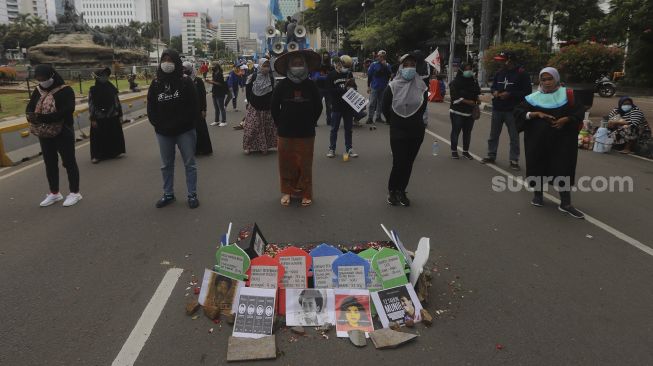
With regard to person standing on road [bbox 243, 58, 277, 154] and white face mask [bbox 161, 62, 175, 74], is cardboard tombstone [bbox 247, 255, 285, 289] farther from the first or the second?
person standing on road [bbox 243, 58, 277, 154]

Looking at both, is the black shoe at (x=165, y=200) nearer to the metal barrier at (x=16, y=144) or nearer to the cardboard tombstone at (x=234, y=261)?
the cardboard tombstone at (x=234, y=261)

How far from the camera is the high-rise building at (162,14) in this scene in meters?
174

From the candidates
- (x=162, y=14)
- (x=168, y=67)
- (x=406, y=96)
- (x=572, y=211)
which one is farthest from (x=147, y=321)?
(x=162, y=14)

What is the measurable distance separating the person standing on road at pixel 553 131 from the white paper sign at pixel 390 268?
3361 millimetres

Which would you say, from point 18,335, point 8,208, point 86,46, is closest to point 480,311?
point 18,335

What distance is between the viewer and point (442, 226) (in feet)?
18.7

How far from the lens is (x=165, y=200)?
21.4 ft

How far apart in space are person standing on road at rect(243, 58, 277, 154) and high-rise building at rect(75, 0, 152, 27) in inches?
6898

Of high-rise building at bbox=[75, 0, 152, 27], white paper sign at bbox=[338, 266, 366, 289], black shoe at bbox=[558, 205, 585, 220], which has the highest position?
high-rise building at bbox=[75, 0, 152, 27]

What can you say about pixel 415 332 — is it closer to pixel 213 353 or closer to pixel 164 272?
pixel 213 353

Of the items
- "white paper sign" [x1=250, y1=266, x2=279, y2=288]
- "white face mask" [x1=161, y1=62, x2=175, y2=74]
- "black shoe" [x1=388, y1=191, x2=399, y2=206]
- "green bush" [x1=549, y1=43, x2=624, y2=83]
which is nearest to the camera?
"white paper sign" [x1=250, y1=266, x2=279, y2=288]

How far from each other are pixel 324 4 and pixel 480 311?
68.4m

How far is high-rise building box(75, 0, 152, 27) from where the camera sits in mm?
167750

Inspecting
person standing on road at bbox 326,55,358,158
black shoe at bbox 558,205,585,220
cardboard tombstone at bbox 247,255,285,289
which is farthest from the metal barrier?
black shoe at bbox 558,205,585,220
